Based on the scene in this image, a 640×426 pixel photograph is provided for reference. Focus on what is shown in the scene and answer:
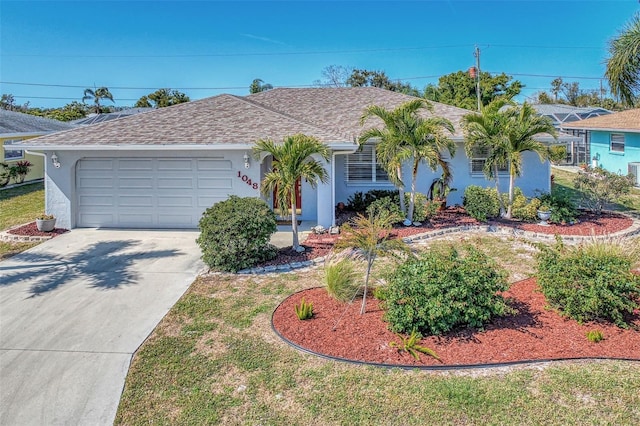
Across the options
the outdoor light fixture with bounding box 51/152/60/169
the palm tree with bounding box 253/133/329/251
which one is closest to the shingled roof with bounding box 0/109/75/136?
the outdoor light fixture with bounding box 51/152/60/169

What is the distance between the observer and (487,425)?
4309 millimetres

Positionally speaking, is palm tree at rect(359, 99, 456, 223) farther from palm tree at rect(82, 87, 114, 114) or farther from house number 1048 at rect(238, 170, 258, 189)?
palm tree at rect(82, 87, 114, 114)

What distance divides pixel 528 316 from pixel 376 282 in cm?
245

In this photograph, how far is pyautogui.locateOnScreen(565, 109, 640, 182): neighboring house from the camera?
2303 centimetres

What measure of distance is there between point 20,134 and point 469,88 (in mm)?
30521

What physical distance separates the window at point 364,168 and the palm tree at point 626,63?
7.10 m

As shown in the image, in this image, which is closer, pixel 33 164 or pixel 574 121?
pixel 33 164

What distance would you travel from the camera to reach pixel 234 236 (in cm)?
923

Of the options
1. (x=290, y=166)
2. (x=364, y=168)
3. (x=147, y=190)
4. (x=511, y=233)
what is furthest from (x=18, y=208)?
(x=511, y=233)

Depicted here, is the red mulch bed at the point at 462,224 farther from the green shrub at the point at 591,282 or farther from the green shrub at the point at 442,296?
the green shrub at the point at 591,282

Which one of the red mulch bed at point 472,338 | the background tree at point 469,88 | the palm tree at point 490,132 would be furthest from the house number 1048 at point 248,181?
the background tree at point 469,88

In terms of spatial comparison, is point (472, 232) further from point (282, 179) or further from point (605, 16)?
point (605, 16)

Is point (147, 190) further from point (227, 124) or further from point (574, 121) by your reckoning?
point (574, 121)

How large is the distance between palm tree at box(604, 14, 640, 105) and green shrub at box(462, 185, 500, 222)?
4216mm
